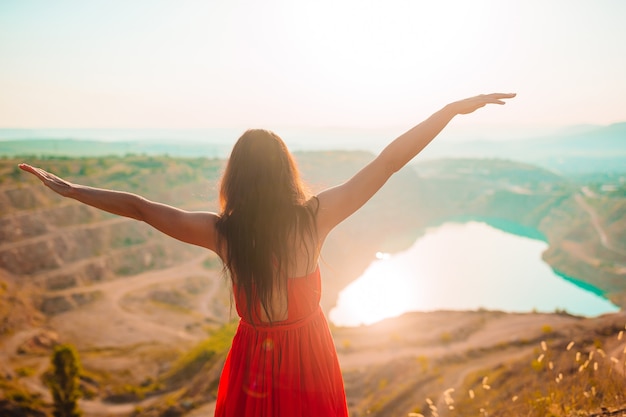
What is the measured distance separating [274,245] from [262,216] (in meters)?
0.14

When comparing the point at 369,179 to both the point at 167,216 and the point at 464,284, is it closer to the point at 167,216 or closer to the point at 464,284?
the point at 167,216

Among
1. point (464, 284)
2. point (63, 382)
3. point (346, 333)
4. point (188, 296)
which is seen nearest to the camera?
point (63, 382)

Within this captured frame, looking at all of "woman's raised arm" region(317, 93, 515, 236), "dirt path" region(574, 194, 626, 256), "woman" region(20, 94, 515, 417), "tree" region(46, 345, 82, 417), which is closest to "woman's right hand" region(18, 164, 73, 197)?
"woman" region(20, 94, 515, 417)

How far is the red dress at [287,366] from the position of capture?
1987 mm

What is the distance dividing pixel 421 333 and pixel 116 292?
3362cm

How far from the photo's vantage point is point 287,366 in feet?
6.59

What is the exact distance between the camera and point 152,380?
25875 mm

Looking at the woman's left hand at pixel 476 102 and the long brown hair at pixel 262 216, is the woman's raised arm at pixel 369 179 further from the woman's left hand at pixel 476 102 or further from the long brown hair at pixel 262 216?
the woman's left hand at pixel 476 102

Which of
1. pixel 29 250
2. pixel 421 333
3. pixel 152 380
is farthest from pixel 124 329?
pixel 421 333

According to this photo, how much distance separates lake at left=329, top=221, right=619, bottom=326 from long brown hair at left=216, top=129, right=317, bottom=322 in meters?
41.6

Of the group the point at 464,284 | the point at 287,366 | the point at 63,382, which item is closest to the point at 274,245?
the point at 287,366

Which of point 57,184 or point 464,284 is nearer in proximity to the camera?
point 57,184

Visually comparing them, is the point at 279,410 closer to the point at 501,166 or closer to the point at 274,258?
the point at 274,258

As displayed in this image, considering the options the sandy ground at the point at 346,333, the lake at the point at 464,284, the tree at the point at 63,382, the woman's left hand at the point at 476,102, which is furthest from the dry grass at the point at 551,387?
the lake at the point at 464,284
